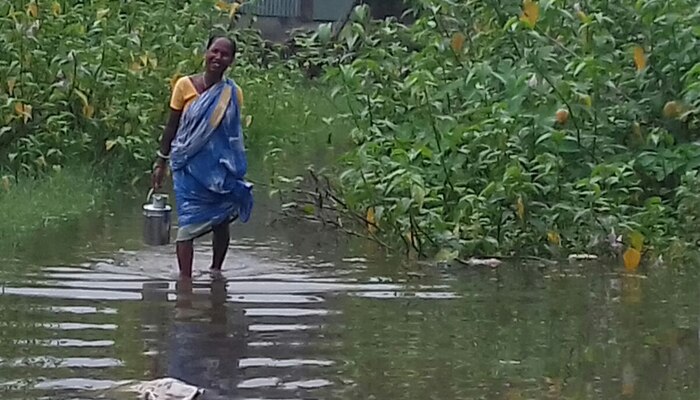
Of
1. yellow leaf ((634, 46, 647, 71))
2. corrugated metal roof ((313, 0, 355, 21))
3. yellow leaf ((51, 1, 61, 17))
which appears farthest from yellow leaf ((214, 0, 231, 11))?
corrugated metal roof ((313, 0, 355, 21))

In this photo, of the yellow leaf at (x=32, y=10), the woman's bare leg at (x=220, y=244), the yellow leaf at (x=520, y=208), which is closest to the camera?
the woman's bare leg at (x=220, y=244)

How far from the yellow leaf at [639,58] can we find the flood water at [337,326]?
201 cm

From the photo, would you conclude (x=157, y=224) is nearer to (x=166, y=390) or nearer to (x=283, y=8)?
(x=166, y=390)

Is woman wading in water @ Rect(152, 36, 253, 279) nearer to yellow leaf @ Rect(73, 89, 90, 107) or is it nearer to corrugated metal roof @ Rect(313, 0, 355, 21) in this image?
yellow leaf @ Rect(73, 89, 90, 107)

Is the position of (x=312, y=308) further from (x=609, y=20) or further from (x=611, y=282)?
(x=609, y=20)

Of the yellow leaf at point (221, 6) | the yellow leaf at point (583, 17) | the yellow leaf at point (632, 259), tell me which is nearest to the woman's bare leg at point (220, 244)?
the yellow leaf at point (632, 259)

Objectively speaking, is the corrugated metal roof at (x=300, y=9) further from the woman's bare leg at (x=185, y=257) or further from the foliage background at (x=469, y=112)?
the woman's bare leg at (x=185, y=257)

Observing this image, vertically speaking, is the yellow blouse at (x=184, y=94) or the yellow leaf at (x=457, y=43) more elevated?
the yellow leaf at (x=457, y=43)

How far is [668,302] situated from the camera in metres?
8.30

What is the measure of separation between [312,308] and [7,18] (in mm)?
5966

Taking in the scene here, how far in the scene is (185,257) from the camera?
8742 millimetres

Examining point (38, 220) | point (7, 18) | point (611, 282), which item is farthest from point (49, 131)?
point (611, 282)

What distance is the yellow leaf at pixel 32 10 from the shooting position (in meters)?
13.0

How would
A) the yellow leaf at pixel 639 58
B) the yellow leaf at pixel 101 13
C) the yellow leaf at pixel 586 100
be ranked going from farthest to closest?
the yellow leaf at pixel 101 13
the yellow leaf at pixel 639 58
the yellow leaf at pixel 586 100
